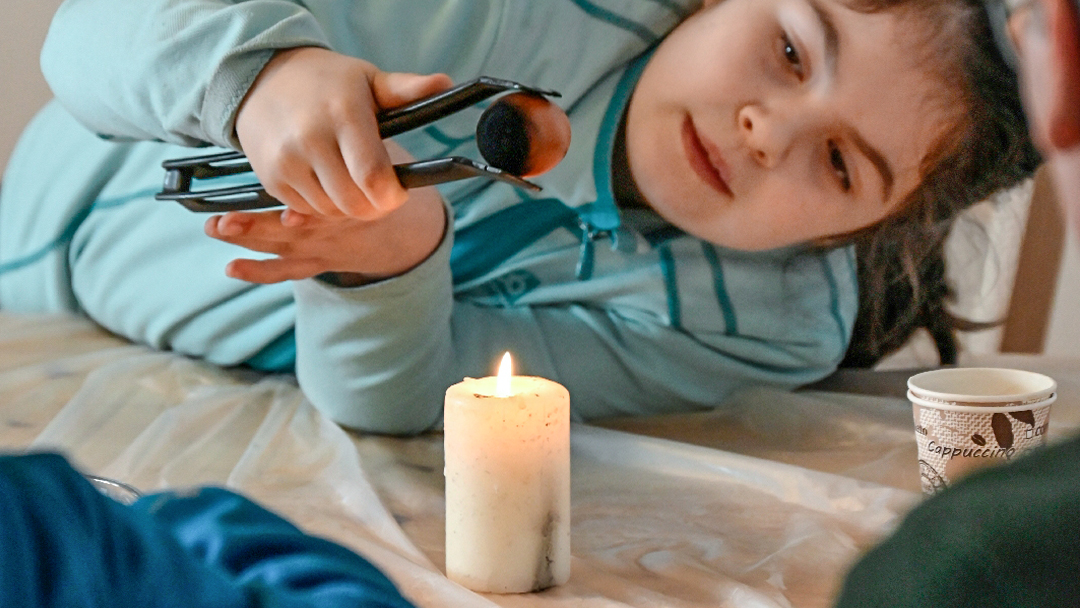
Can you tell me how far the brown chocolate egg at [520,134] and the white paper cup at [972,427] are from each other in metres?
0.26

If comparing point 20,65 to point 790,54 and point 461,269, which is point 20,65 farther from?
point 790,54

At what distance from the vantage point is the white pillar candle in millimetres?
451

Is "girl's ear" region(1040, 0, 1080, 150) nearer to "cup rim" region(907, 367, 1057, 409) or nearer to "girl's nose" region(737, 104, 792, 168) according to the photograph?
"cup rim" region(907, 367, 1057, 409)

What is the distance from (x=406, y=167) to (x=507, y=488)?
16 cm

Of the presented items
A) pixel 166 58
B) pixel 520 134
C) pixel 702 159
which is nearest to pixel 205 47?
pixel 166 58

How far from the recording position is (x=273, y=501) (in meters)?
0.54

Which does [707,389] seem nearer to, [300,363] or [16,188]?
[300,363]

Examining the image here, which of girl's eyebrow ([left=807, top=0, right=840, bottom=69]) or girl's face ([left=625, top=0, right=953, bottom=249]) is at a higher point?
girl's eyebrow ([left=807, top=0, right=840, bottom=69])

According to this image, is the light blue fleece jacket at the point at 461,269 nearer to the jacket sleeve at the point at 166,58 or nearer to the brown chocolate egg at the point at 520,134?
the jacket sleeve at the point at 166,58

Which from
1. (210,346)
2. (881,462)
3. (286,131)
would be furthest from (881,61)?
(210,346)

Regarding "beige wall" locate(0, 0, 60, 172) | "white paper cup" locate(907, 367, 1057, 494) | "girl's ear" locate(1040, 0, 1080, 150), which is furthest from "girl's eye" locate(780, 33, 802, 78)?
"beige wall" locate(0, 0, 60, 172)

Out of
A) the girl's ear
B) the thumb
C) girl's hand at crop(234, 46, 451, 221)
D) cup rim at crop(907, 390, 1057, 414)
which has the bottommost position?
cup rim at crop(907, 390, 1057, 414)

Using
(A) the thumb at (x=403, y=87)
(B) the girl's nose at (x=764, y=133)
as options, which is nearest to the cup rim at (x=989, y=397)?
(B) the girl's nose at (x=764, y=133)

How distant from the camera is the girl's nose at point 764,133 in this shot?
662 millimetres
